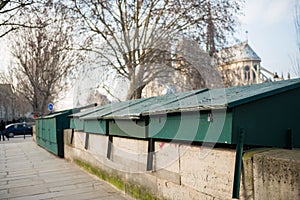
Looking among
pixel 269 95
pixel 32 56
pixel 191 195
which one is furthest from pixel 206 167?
pixel 32 56

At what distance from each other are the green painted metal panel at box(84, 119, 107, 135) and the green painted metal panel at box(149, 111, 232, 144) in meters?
2.12

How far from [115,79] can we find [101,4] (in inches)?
163

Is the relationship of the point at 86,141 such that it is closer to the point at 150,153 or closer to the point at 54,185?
the point at 54,185

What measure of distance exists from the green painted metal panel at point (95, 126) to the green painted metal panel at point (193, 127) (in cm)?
212

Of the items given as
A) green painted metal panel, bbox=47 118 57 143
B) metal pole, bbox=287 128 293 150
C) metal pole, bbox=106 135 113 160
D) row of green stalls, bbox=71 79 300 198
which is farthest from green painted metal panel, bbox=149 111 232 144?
green painted metal panel, bbox=47 118 57 143

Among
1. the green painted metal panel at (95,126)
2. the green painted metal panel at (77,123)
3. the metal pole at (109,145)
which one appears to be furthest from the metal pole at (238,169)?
the green painted metal panel at (77,123)

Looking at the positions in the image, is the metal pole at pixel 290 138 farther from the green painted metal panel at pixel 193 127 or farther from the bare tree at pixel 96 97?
the bare tree at pixel 96 97

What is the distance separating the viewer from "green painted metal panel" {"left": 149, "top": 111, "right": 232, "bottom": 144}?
3240 mm

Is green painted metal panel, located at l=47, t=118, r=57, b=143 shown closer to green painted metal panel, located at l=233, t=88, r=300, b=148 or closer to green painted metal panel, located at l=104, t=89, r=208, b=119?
green painted metal panel, located at l=104, t=89, r=208, b=119

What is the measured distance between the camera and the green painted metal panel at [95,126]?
6.62 m

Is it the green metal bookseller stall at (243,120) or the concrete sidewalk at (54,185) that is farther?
the concrete sidewalk at (54,185)

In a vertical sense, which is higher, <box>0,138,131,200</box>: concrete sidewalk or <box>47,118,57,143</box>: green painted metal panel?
<box>47,118,57,143</box>: green painted metal panel

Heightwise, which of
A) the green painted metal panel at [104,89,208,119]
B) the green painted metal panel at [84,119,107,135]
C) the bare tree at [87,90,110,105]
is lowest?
the green painted metal panel at [84,119,107,135]

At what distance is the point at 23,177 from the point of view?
26.3 ft
